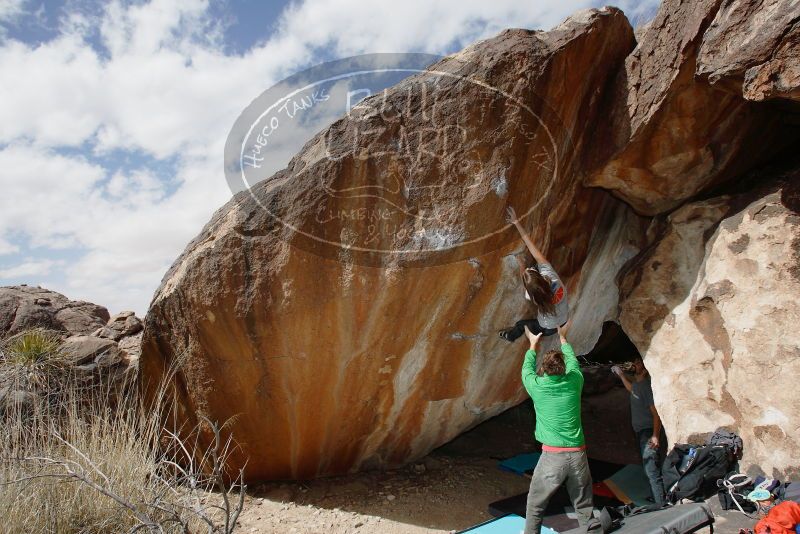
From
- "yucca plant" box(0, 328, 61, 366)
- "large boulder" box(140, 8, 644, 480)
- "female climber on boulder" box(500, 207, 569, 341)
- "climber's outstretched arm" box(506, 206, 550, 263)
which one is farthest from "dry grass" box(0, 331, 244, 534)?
"climber's outstretched arm" box(506, 206, 550, 263)

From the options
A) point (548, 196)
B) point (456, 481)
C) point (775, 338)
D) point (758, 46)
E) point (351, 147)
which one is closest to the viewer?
point (758, 46)

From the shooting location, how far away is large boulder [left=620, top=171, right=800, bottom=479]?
10.5 ft

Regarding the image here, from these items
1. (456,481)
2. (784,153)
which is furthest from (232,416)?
(784,153)

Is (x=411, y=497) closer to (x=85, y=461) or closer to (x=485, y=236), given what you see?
(x=485, y=236)

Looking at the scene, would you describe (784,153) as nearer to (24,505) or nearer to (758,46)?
(758,46)

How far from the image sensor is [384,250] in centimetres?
372

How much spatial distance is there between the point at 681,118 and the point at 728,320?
1338mm

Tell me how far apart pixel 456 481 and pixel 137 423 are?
249cm

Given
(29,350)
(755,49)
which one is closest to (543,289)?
(755,49)

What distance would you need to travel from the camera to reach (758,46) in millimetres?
3014

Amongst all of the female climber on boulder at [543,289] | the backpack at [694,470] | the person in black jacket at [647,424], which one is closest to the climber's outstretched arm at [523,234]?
the female climber on boulder at [543,289]

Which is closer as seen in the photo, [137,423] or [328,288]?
[328,288]

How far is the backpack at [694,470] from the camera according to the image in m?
3.26

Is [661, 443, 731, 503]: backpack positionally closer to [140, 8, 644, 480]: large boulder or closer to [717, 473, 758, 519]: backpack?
[717, 473, 758, 519]: backpack
